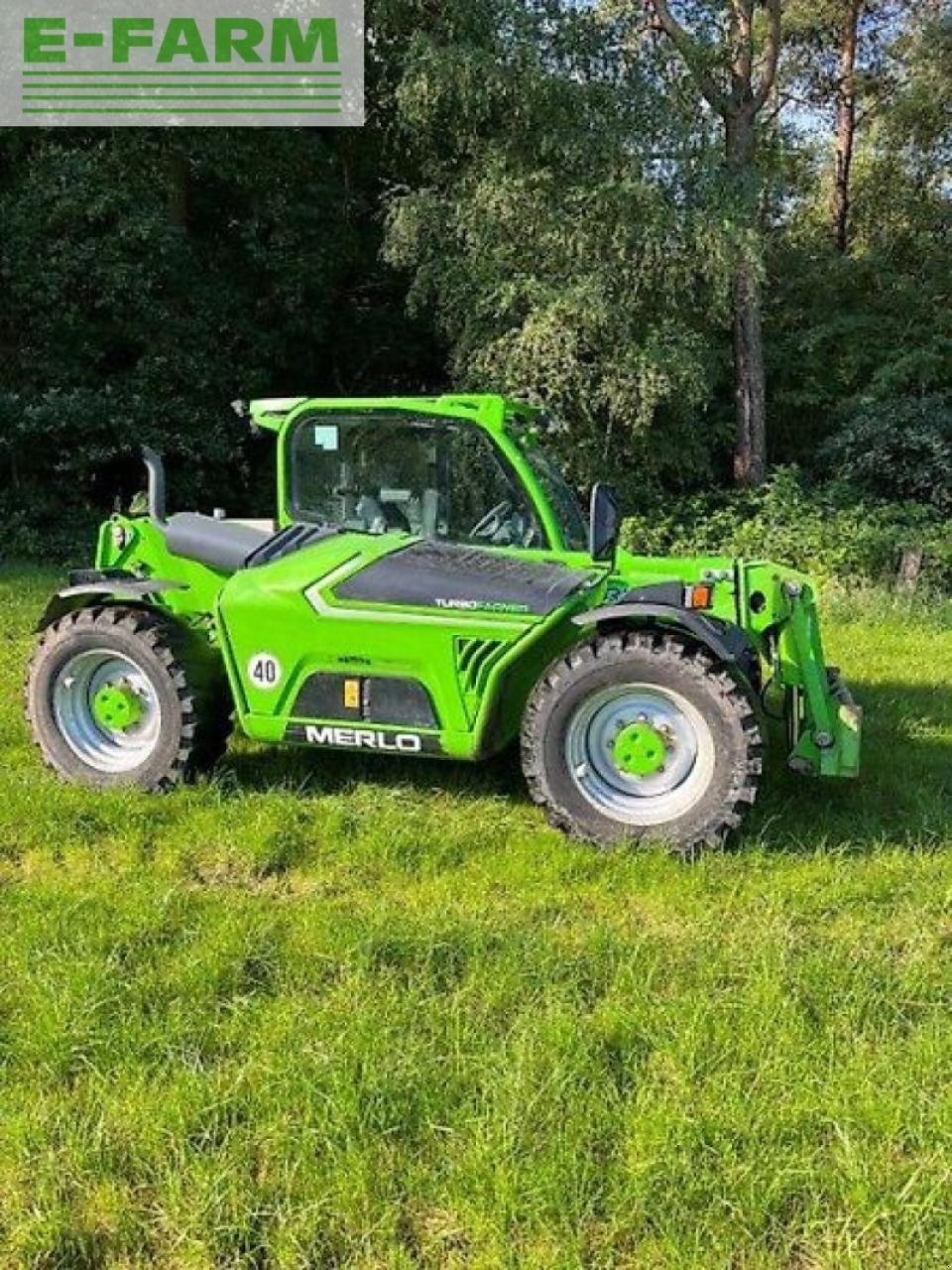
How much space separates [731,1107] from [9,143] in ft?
50.5

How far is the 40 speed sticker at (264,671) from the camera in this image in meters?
4.57

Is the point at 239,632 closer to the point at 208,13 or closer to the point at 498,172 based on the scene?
the point at 498,172

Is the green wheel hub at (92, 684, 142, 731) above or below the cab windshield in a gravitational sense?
below

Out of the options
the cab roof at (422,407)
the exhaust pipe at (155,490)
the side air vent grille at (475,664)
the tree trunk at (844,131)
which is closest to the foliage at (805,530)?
the tree trunk at (844,131)

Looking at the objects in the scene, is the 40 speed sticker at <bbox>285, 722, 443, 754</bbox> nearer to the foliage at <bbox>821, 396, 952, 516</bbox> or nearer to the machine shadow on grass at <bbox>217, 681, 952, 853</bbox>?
the machine shadow on grass at <bbox>217, 681, 952, 853</bbox>

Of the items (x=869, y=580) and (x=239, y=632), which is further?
(x=869, y=580)

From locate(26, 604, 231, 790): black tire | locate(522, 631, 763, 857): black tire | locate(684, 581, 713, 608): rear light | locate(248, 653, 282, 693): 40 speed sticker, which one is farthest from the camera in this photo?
locate(26, 604, 231, 790): black tire

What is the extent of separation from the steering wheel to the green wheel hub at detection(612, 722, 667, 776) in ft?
3.44

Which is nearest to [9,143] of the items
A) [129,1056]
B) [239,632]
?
[239,632]

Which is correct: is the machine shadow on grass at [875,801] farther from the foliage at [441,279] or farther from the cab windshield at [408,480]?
the foliage at [441,279]

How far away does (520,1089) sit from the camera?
2662mm

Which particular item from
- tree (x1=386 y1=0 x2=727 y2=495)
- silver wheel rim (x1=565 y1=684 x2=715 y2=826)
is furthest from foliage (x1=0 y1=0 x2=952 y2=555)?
silver wheel rim (x1=565 y1=684 x2=715 y2=826)

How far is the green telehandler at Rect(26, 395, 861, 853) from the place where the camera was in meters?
4.24

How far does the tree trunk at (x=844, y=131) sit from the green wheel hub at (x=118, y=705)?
18654 millimetres
